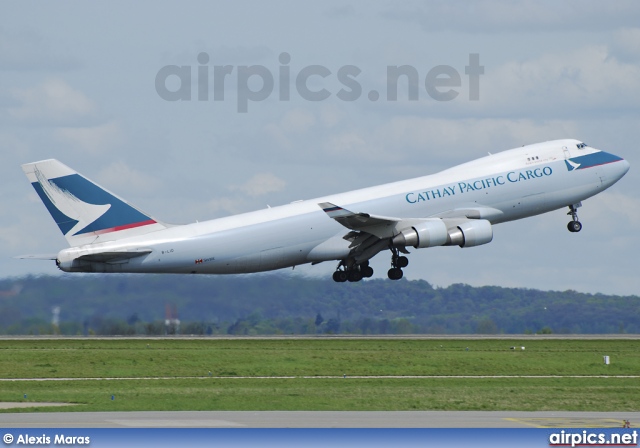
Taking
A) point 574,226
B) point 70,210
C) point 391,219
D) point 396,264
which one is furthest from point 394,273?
point 70,210

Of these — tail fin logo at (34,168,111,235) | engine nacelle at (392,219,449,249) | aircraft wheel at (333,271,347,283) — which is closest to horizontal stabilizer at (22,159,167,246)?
tail fin logo at (34,168,111,235)

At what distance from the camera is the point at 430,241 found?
62.6 metres

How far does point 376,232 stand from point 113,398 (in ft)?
87.8

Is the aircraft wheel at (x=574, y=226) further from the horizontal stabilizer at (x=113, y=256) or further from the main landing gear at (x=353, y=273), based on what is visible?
the horizontal stabilizer at (x=113, y=256)

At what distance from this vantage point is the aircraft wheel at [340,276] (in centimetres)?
6750

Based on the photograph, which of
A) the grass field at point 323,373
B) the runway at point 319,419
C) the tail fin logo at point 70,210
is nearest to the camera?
the runway at point 319,419

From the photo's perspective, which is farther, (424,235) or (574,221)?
(574,221)

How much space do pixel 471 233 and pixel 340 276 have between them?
8727 mm

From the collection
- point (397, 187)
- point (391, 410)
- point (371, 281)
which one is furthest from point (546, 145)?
point (391, 410)

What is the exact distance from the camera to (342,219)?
6144cm

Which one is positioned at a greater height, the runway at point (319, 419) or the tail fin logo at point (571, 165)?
the tail fin logo at point (571, 165)

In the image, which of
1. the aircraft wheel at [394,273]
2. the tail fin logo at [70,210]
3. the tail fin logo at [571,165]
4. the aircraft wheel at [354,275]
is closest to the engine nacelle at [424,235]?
the aircraft wheel at [394,273]

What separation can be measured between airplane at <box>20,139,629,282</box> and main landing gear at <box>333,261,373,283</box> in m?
0.08

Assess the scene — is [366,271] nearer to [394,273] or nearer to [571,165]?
[394,273]
